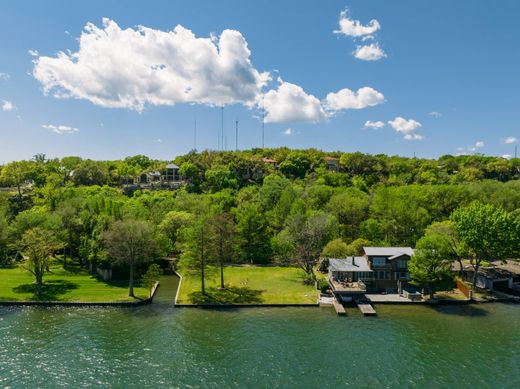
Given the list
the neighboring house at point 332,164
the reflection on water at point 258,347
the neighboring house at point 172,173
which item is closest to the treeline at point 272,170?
the neighboring house at point 332,164

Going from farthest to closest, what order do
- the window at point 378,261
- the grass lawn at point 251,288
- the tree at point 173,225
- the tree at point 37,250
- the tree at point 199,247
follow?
the tree at point 173,225 → the window at point 378,261 → the tree at point 199,247 → the grass lawn at point 251,288 → the tree at point 37,250

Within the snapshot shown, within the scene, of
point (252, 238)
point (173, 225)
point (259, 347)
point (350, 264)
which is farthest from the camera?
point (173, 225)

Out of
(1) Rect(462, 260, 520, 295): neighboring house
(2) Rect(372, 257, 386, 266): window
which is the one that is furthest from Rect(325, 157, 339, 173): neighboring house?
(2) Rect(372, 257, 386, 266): window

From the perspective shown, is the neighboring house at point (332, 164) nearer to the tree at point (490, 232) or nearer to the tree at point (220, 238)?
the tree at point (490, 232)

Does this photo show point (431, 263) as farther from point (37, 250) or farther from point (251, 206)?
point (37, 250)

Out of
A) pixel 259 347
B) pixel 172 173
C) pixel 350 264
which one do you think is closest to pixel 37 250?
pixel 259 347

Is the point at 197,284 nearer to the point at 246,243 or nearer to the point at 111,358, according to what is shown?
the point at 246,243
